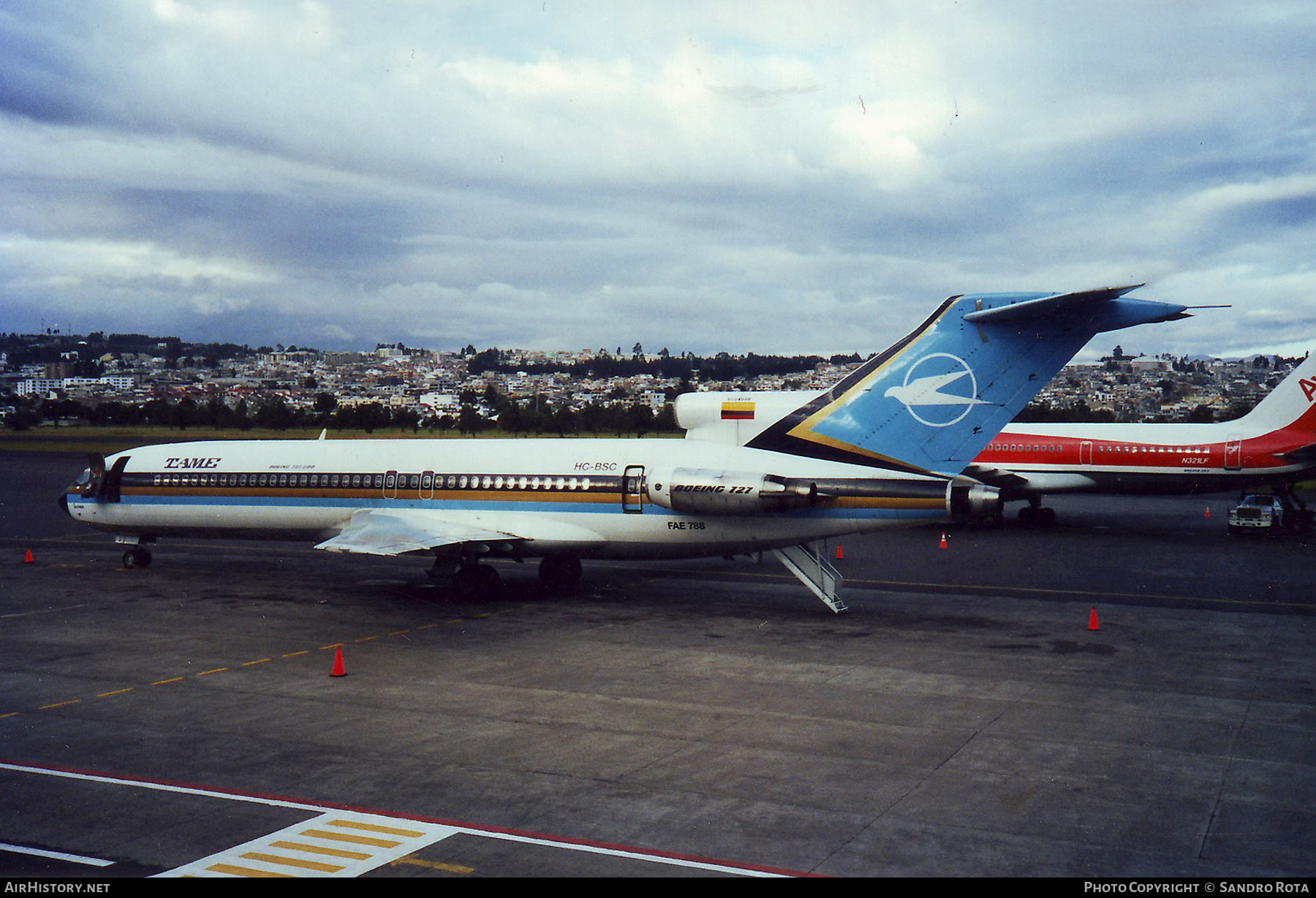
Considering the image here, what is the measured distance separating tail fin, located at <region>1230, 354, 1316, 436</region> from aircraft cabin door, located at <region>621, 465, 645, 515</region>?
28.3 meters

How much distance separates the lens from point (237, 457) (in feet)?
91.0

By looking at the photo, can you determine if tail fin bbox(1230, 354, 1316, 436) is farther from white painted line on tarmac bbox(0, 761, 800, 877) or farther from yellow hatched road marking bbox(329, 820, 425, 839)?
yellow hatched road marking bbox(329, 820, 425, 839)

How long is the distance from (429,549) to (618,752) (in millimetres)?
11126

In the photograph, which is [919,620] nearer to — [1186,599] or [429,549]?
[1186,599]

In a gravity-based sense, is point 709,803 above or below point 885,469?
below

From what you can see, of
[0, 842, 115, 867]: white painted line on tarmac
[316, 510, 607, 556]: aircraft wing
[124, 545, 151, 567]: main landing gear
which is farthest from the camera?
[124, 545, 151, 567]: main landing gear

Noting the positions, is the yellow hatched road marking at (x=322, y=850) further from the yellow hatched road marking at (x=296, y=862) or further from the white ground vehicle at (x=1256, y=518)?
the white ground vehicle at (x=1256, y=518)

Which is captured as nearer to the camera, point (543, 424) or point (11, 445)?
point (543, 424)

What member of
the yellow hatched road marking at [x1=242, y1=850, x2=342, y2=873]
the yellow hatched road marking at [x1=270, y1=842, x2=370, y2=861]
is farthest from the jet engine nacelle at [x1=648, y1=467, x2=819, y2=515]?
the yellow hatched road marking at [x1=242, y1=850, x2=342, y2=873]

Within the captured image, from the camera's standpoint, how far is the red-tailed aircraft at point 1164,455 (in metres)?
38.2

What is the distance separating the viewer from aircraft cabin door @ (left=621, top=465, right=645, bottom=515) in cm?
2269

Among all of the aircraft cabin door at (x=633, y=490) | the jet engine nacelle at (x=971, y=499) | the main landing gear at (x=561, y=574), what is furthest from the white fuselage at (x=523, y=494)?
the main landing gear at (x=561, y=574)

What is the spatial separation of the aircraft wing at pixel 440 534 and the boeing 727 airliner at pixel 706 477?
0.14 ft
